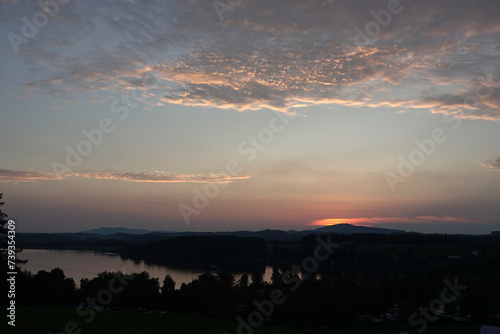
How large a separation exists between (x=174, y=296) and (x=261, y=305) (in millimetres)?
7826

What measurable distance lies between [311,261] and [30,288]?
232ft

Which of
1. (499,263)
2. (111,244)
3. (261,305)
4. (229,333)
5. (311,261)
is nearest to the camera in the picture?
(229,333)

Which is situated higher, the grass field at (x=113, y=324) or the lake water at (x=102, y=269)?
the grass field at (x=113, y=324)

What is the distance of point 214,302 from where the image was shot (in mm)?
32094

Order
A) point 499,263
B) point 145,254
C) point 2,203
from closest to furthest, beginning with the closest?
point 2,203 < point 499,263 < point 145,254

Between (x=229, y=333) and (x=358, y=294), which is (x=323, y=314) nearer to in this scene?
(x=358, y=294)

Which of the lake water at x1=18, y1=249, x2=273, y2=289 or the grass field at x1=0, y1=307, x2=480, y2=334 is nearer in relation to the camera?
the grass field at x1=0, y1=307, x2=480, y2=334

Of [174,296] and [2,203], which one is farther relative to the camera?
[174,296]

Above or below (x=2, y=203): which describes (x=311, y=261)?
below

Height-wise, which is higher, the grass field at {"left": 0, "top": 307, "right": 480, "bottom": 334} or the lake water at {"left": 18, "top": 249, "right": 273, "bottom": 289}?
the grass field at {"left": 0, "top": 307, "right": 480, "bottom": 334}

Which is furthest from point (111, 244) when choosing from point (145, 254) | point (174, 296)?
point (174, 296)

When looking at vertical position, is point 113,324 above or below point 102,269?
above

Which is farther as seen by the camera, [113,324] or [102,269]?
[102,269]

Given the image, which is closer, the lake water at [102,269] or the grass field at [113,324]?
the grass field at [113,324]
